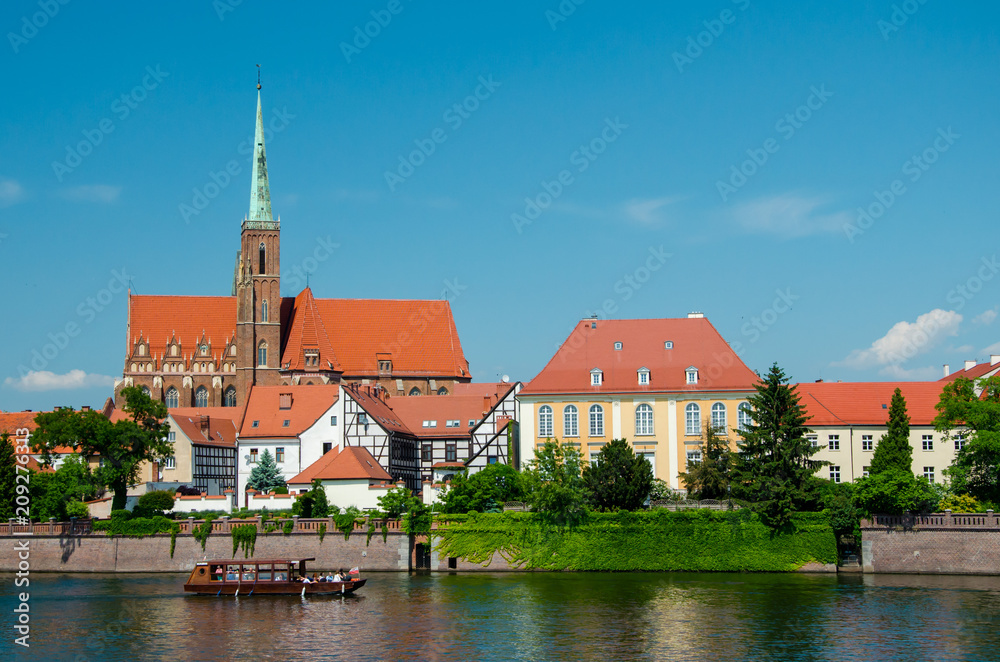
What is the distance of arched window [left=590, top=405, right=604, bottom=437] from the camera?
67.1 metres

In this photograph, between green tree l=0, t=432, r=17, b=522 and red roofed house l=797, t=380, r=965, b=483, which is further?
red roofed house l=797, t=380, r=965, b=483

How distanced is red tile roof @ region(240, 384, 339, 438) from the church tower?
18.6 m

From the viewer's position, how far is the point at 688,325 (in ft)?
230

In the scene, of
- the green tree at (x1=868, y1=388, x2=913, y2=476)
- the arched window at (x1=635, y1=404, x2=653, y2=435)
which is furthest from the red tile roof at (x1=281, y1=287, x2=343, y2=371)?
the green tree at (x1=868, y1=388, x2=913, y2=476)

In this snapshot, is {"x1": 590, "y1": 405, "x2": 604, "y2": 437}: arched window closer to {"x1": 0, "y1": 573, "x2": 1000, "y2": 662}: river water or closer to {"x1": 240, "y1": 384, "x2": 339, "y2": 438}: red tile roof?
{"x1": 0, "y1": 573, "x2": 1000, "y2": 662}: river water

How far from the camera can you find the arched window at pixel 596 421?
6706 centimetres

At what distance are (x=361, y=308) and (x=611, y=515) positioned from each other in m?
55.2

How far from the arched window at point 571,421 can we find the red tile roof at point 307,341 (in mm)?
39134

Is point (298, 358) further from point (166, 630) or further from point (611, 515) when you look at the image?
point (166, 630)

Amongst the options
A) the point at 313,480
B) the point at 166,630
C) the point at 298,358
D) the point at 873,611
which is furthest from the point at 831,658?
the point at 298,358

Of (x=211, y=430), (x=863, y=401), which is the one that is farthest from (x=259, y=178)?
(x=863, y=401)

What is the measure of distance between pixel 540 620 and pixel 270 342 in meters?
66.6

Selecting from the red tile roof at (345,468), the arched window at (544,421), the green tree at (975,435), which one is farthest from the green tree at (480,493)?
the green tree at (975,435)

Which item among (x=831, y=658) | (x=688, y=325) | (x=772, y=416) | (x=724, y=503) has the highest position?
(x=688, y=325)
